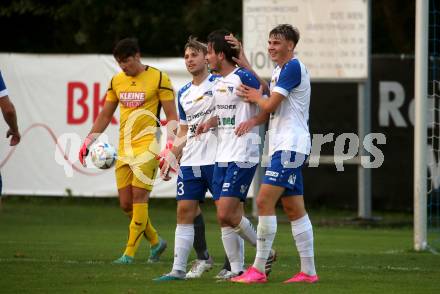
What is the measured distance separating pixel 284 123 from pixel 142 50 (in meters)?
14.1

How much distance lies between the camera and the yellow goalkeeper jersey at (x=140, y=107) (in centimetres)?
1094

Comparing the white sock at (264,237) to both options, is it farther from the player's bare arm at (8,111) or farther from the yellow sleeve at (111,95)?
the yellow sleeve at (111,95)

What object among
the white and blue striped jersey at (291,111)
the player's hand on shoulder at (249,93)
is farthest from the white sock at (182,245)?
the player's hand on shoulder at (249,93)

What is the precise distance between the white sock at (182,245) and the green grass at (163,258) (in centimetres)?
22

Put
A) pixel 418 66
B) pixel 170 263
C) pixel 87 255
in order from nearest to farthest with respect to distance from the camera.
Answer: pixel 170 263, pixel 87 255, pixel 418 66

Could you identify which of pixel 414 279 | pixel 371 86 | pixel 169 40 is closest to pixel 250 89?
pixel 414 279

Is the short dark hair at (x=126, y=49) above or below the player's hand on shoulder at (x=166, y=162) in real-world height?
above

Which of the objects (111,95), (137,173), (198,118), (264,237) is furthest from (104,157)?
(264,237)

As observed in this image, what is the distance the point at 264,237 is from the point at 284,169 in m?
0.60

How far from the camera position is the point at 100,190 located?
18703mm

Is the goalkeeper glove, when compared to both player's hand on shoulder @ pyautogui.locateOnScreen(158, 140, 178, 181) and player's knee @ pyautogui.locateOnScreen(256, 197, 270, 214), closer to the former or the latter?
player's hand on shoulder @ pyautogui.locateOnScreen(158, 140, 178, 181)

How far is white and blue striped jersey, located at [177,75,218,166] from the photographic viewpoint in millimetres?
9234

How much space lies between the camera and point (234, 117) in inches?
354

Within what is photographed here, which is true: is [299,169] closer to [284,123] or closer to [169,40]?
[284,123]
